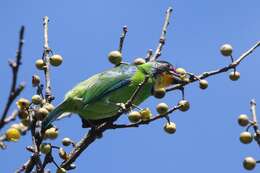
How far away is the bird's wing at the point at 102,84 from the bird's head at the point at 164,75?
0.95ft

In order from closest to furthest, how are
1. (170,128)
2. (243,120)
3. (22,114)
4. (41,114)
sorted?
(22,114) < (243,120) < (41,114) < (170,128)

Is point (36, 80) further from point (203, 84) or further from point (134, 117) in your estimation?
point (203, 84)

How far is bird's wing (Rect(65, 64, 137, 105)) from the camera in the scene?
20.0 ft

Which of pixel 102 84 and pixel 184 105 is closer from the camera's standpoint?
pixel 184 105

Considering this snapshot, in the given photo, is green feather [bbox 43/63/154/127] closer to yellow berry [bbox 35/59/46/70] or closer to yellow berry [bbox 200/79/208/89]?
yellow berry [bbox 35/59/46/70]

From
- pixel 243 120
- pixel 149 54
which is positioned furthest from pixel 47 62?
pixel 243 120

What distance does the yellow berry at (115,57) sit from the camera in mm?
5227

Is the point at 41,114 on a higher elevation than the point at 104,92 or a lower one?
lower

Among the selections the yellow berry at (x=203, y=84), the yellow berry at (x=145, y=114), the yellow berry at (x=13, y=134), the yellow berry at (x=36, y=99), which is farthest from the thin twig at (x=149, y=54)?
the yellow berry at (x=13, y=134)

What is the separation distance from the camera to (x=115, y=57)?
17.2 feet

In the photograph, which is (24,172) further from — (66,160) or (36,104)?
(36,104)

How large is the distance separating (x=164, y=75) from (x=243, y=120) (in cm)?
258

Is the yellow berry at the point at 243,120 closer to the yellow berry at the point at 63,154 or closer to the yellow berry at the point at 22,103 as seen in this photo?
the yellow berry at the point at 63,154

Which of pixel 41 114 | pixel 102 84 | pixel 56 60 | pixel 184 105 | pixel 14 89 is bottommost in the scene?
pixel 14 89
